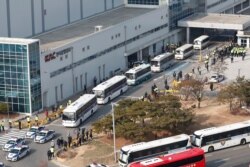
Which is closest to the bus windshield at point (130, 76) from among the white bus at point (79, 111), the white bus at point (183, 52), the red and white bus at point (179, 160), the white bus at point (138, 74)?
the white bus at point (138, 74)

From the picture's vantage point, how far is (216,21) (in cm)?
7344

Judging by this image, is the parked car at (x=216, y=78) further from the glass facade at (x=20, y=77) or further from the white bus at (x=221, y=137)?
the glass facade at (x=20, y=77)

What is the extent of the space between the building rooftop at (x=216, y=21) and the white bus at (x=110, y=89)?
18.8m

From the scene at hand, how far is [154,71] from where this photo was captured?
63.4m

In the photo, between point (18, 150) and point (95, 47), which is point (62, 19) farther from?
point (18, 150)

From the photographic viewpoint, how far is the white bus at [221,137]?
4369 cm

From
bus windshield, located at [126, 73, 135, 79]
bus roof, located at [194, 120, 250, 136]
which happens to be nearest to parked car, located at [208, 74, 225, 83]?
bus windshield, located at [126, 73, 135, 79]

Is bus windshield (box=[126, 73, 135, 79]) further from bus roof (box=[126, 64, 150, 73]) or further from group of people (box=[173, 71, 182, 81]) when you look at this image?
group of people (box=[173, 71, 182, 81])

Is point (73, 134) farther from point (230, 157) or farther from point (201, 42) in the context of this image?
point (201, 42)

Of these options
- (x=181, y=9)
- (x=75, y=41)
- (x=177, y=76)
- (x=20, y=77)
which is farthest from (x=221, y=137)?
(x=181, y=9)

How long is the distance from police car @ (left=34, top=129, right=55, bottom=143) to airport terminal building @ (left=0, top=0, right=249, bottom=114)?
18.0 feet

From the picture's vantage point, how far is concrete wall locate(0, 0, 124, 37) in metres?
56.4

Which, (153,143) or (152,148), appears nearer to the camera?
(152,148)

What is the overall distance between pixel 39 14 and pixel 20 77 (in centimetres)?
1054
